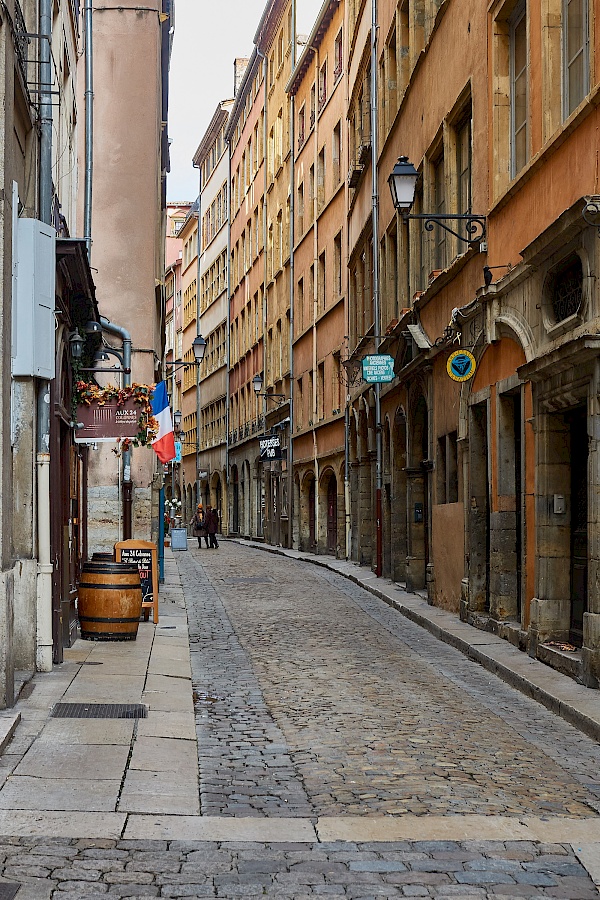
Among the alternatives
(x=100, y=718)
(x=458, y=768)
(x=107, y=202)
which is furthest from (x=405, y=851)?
(x=107, y=202)

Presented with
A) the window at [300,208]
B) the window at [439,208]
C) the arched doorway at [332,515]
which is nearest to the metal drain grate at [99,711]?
the window at [439,208]

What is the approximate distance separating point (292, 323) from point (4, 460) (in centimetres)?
3290

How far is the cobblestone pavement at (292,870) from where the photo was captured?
5086 mm

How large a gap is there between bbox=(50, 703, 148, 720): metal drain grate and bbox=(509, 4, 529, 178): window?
777cm

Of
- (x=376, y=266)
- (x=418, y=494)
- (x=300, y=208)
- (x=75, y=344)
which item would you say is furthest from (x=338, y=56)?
(x=75, y=344)

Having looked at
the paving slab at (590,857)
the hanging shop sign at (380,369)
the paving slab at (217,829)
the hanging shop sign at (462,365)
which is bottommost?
the paving slab at (590,857)

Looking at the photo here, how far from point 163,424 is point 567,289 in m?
10.4

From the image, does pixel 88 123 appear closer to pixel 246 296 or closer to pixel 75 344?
pixel 75 344

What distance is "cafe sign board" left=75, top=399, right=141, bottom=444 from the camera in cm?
1450

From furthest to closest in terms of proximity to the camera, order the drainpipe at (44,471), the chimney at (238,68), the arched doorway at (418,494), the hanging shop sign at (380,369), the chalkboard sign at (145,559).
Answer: the chimney at (238,68), the hanging shop sign at (380,369), the arched doorway at (418,494), the chalkboard sign at (145,559), the drainpipe at (44,471)

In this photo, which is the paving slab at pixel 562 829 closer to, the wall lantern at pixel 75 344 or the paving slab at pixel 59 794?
the paving slab at pixel 59 794

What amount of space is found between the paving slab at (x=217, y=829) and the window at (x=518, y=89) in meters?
9.44

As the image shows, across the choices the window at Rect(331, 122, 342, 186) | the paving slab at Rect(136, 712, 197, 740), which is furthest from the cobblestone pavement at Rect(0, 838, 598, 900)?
the window at Rect(331, 122, 342, 186)

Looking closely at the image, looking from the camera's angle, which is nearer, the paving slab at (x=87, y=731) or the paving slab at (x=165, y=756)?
the paving slab at (x=165, y=756)
